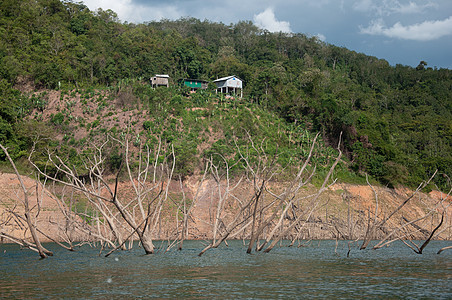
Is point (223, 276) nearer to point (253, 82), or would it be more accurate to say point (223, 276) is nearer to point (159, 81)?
point (159, 81)

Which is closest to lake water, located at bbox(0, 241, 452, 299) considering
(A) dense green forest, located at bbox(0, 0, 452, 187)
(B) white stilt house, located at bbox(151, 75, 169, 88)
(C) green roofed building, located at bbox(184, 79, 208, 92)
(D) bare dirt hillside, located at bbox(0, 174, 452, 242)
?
(D) bare dirt hillside, located at bbox(0, 174, 452, 242)

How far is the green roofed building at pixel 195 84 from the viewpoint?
276 ft

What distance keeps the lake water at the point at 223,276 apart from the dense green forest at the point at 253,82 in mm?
37978

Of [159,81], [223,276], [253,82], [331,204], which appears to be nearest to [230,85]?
[253,82]

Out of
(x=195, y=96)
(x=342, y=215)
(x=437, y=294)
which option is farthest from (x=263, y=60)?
(x=437, y=294)

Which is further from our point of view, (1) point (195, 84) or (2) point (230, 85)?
(1) point (195, 84)

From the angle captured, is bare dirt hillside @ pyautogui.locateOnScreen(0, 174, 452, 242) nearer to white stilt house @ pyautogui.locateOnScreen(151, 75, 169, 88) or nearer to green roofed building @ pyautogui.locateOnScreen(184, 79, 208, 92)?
white stilt house @ pyautogui.locateOnScreen(151, 75, 169, 88)

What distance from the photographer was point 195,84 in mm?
84812

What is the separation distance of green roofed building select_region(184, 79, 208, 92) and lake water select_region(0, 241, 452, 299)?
5997cm

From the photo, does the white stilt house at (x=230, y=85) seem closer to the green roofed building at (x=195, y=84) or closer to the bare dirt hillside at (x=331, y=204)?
the green roofed building at (x=195, y=84)

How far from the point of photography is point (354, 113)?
73375 millimetres

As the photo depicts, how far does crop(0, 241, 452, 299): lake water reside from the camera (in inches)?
604

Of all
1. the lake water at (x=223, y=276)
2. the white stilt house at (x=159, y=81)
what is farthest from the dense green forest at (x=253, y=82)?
Result: the lake water at (x=223, y=276)

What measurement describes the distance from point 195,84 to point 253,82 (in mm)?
11458
